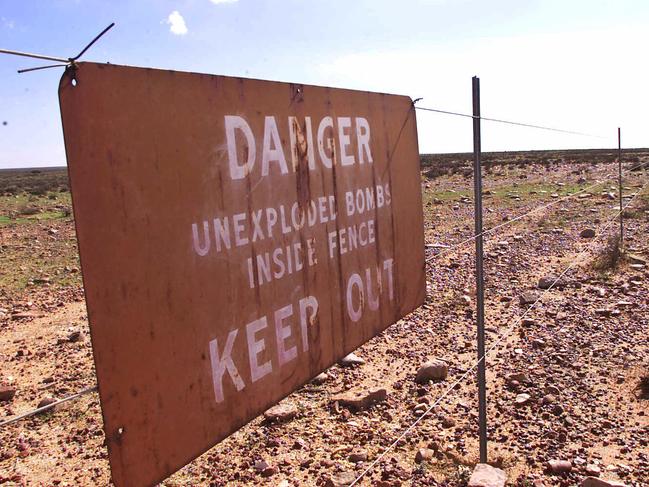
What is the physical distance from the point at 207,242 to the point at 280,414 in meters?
3.26

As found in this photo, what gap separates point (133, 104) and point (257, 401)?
1.10 m

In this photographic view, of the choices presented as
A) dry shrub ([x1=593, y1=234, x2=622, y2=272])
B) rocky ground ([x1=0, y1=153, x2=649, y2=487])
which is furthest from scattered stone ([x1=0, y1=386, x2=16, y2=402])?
dry shrub ([x1=593, y1=234, x2=622, y2=272])

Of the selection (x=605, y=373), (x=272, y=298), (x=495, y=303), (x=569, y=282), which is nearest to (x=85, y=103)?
(x=272, y=298)

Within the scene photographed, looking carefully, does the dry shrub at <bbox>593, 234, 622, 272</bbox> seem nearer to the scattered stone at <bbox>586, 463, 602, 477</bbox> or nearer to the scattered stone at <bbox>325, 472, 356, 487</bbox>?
the scattered stone at <bbox>586, 463, 602, 477</bbox>

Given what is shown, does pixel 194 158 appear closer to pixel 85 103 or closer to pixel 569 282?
pixel 85 103

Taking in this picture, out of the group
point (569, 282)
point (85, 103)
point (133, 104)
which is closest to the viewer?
point (85, 103)

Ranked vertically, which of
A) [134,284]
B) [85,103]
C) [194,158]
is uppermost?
[85,103]

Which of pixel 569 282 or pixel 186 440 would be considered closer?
pixel 186 440

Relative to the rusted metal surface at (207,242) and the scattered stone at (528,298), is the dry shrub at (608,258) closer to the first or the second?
the scattered stone at (528,298)

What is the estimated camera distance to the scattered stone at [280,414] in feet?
15.1

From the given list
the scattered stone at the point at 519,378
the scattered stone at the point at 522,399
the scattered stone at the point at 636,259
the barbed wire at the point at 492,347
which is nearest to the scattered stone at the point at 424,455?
the barbed wire at the point at 492,347

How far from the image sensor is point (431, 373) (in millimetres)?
5250

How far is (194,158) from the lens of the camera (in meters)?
1.66

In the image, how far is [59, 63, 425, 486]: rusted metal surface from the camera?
4.66 feet
